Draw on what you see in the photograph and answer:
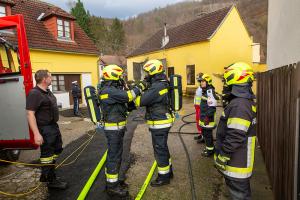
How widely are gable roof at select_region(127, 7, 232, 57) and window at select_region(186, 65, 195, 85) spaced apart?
6.81ft

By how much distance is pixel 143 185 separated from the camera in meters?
4.21

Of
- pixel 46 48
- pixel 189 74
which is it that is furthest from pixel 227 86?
pixel 189 74

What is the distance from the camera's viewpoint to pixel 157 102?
415 cm

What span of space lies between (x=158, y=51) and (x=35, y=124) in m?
20.4

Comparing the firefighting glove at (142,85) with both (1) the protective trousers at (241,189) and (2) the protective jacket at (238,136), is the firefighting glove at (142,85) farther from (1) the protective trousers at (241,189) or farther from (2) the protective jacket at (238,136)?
(1) the protective trousers at (241,189)

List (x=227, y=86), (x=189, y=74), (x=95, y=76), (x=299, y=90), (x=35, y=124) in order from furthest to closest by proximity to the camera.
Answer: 1. (x=189, y=74)
2. (x=95, y=76)
3. (x=35, y=124)
4. (x=227, y=86)
5. (x=299, y=90)

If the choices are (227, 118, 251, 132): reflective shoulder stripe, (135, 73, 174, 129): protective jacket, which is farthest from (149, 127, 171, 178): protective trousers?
(227, 118, 251, 132): reflective shoulder stripe

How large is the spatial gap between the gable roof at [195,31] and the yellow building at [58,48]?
800cm

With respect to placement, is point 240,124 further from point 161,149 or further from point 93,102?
point 93,102

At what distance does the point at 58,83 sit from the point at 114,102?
497 inches

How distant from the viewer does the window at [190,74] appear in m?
20.0

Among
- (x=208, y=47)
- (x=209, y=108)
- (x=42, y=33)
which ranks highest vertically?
(x=42, y=33)

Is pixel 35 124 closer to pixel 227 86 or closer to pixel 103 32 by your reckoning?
pixel 227 86

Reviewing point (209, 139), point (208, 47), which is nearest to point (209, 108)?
point (209, 139)
